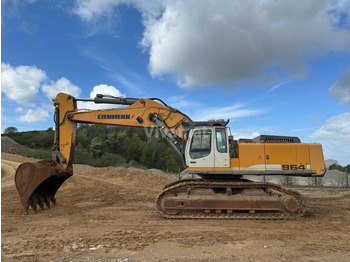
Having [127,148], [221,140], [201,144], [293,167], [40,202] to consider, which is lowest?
[40,202]

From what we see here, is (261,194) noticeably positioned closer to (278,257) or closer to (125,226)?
(278,257)

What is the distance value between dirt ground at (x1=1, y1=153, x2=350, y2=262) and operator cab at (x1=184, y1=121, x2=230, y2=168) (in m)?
1.79

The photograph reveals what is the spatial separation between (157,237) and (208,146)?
A: 3406mm

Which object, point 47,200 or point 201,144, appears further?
point 47,200

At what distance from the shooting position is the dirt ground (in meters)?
5.20

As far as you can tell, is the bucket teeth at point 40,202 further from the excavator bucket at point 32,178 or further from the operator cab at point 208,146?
the operator cab at point 208,146

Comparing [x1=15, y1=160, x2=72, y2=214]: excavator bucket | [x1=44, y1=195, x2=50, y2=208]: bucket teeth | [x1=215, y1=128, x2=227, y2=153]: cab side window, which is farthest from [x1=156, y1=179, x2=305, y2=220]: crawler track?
[x1=44, y1=195, x2=50, y2=208]: bucket teeth

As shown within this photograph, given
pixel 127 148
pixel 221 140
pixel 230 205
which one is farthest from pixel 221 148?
pixel 127 148

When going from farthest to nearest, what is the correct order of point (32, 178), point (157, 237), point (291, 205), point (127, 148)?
point (127, 148) → point (32, 178) → point (291, 205) → point (157, 237)

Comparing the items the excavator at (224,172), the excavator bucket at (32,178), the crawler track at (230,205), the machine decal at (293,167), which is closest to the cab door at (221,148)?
the excavator at (224,172)

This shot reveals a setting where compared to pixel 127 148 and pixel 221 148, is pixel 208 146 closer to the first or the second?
pixel 221 148

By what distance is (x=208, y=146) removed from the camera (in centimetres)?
866

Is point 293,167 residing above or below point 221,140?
below

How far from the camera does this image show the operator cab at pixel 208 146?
28.1ft
